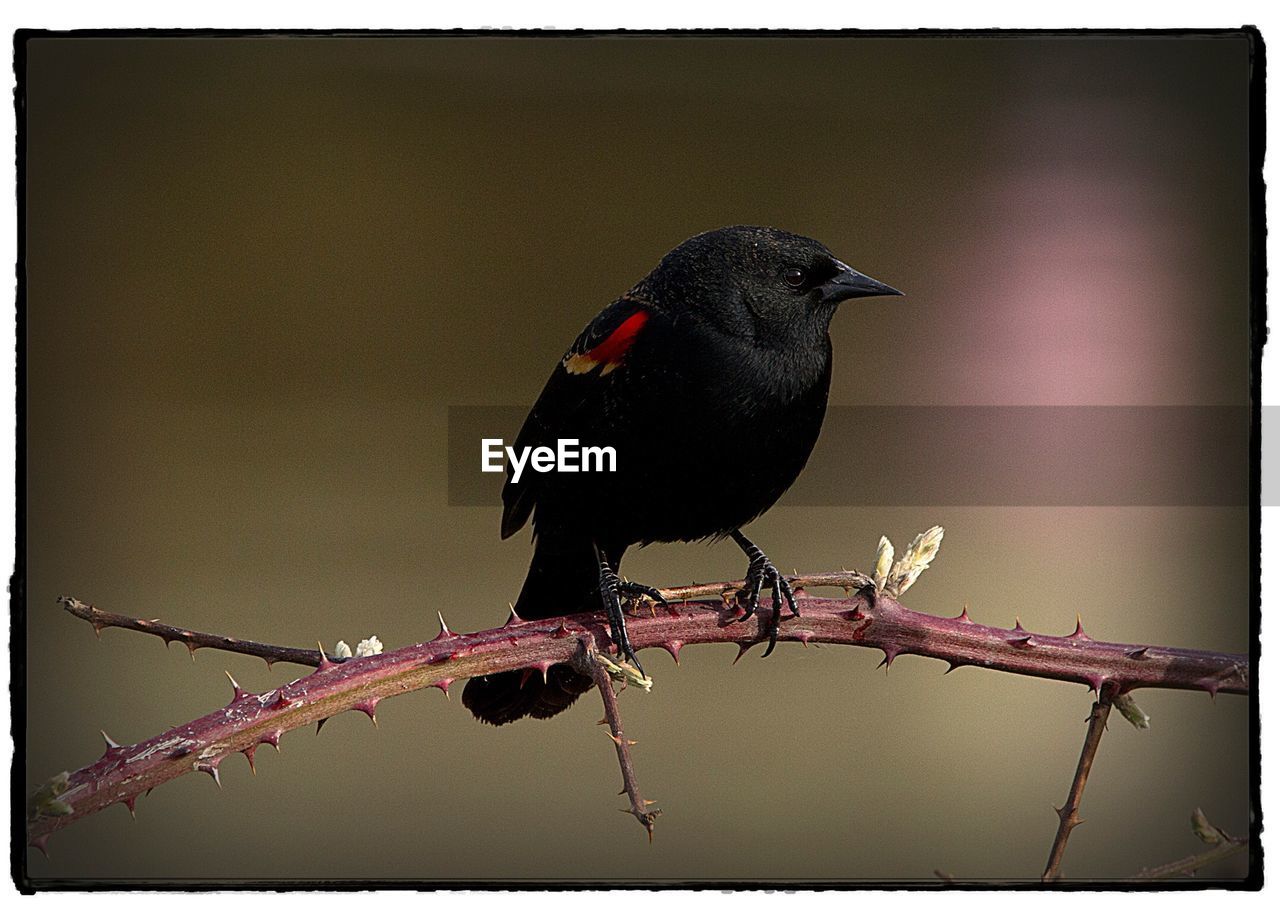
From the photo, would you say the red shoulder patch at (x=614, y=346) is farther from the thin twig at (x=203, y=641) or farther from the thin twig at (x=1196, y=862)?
the thin twig at (x=1196, y=862)

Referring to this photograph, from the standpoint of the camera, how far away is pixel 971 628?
306 cm

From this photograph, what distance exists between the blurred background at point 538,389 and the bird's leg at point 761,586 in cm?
7

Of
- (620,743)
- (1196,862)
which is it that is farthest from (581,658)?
(1196,862)

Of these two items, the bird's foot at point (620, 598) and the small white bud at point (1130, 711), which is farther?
the bird's foot at point (620, 598)

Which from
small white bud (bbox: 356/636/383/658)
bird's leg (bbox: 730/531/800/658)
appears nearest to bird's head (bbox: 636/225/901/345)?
bird's leg (bbox: 730/531/800/658)

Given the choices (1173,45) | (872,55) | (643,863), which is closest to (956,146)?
(872,55)

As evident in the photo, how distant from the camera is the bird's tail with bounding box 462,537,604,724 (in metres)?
3.55

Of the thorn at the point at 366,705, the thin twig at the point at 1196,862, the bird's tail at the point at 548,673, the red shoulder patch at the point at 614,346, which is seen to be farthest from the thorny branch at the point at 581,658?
the red shoulder patch at the point at 614,346

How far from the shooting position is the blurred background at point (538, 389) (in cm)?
347

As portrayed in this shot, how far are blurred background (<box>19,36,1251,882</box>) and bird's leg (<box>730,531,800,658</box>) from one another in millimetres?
67

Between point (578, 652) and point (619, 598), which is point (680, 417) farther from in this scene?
point (578, 652)

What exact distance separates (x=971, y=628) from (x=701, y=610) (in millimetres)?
596

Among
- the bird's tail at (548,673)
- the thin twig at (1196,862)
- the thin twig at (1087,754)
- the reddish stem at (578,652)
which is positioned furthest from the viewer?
the bird's tail at (548,673)

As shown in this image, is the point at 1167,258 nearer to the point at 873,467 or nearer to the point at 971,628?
the point at 873,467
